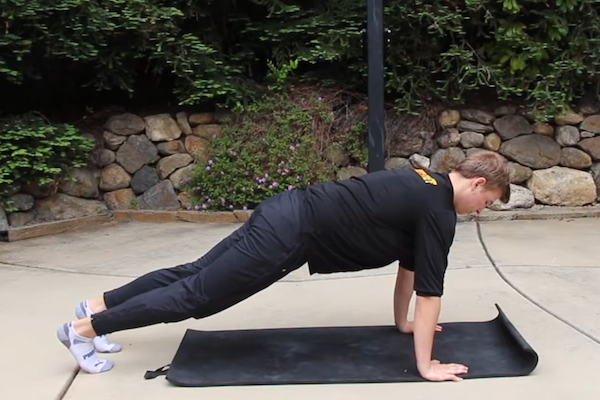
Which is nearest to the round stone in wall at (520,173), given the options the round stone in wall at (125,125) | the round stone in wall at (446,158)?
the round stone in wall at (446,158)

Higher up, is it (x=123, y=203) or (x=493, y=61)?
(x=493, y=61)

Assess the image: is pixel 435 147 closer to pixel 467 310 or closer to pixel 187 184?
pixel 187 184

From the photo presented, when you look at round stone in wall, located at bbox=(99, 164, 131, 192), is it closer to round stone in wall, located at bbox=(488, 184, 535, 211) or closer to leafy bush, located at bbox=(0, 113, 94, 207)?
leafy bush, located at bbox=(0, 113, 94, 207)

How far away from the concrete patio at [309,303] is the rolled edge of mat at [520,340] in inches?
2.1

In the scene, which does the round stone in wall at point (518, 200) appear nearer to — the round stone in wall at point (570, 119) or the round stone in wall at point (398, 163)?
the round stone in wall at point (570, 119)

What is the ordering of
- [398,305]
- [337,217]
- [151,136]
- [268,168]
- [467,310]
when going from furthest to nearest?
[151,136] < [268,168] < [467,310] < [398,305] < [337,217]

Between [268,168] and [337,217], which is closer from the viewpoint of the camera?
[337,217]

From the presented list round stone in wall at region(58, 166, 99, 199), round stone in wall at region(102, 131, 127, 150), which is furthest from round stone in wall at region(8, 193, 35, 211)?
round stone in wall at region(102, 131, 127, 150)

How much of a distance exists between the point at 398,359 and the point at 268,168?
138 inches

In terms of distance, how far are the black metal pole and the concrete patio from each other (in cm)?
95

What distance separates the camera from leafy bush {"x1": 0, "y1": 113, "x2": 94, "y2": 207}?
5.56 m

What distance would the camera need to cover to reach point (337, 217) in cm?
271

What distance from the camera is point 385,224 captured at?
2.70m

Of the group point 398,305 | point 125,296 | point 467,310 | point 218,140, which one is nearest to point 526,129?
point 218,140
